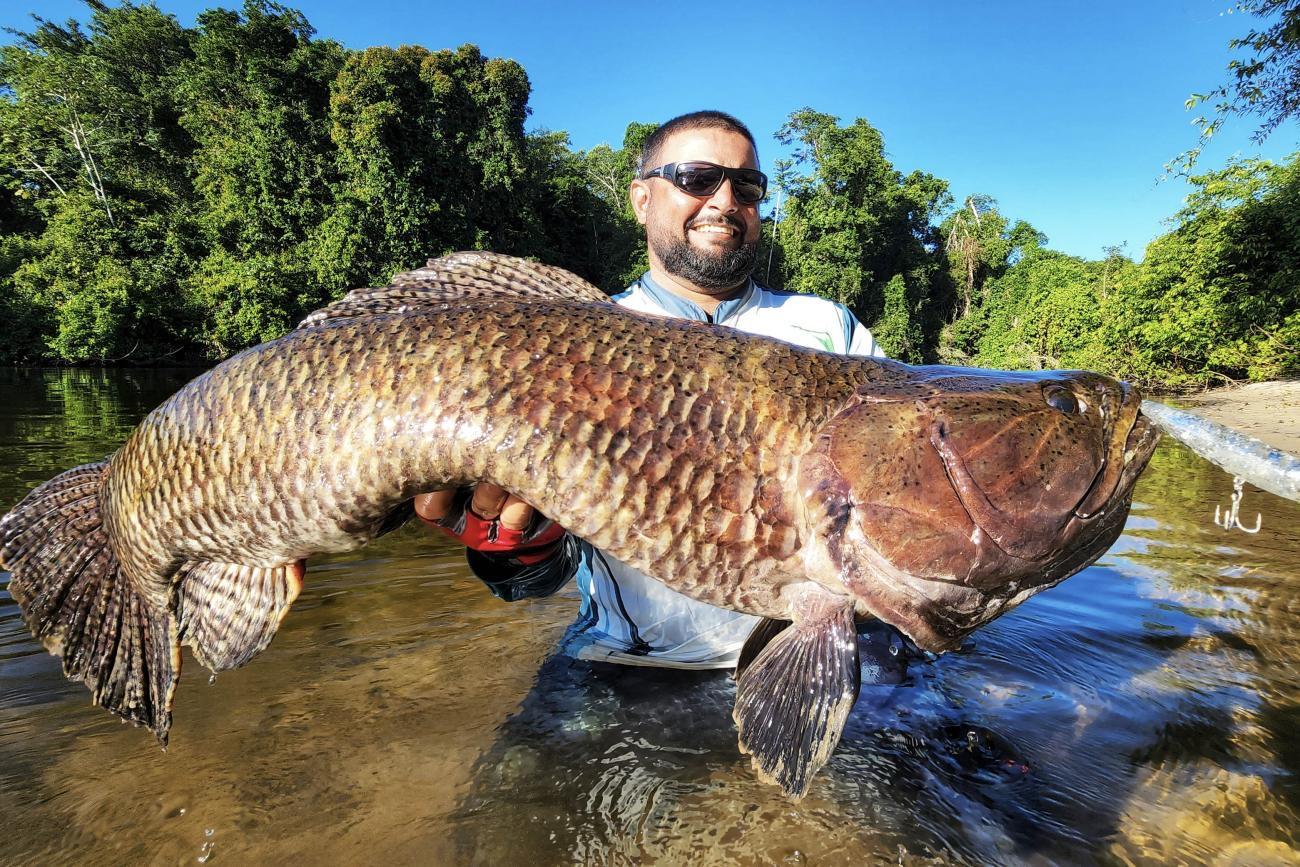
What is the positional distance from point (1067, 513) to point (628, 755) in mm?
2005

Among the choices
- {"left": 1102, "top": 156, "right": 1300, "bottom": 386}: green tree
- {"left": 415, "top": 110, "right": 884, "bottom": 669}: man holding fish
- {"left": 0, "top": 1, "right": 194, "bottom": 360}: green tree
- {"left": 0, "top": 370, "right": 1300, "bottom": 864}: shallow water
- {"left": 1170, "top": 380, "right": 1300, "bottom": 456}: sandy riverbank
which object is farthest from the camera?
{"left": 0, "top": 1, "right": 194, "bottom": 360}: green tree

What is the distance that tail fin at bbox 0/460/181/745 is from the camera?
2.09m

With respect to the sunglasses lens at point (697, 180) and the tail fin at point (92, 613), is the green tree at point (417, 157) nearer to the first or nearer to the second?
the sunglasses lens at point (697, 180)

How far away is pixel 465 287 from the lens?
2062 mm

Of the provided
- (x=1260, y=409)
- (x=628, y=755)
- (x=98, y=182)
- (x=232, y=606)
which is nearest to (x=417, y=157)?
(x=98, y=182)

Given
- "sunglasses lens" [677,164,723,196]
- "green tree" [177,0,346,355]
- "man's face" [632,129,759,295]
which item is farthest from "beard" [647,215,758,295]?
"green tree" [177,0,346,355]

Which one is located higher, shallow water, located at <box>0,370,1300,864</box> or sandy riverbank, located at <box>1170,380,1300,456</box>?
sandy riverbank, located at <box>1170,380,1300,456</box>

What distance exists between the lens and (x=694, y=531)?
171 cm

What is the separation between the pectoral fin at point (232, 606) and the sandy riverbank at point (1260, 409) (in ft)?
37.9

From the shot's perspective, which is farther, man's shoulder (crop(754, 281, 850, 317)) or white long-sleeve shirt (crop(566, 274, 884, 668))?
man's shoulder (crop(754, 281, 850, 317))

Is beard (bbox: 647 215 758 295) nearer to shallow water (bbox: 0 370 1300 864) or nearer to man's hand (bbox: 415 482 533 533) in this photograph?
man's hand (bbox: 415 482 533 533)

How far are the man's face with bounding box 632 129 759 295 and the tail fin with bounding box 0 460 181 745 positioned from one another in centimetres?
267

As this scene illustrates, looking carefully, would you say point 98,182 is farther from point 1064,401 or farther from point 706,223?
point 1064,401

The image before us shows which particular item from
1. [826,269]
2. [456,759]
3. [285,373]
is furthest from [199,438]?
[826,269]
